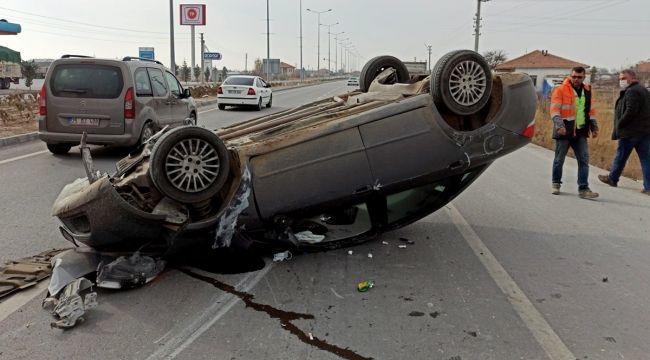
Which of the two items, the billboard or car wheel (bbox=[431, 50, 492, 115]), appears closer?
car wheel (bbox=[431, 50, 492, 115])

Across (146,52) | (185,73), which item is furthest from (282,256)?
(185,73)

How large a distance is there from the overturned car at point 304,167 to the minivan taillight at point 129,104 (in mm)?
5212

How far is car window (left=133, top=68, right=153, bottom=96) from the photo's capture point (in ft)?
32.5

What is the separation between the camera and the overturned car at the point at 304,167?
4082 mm

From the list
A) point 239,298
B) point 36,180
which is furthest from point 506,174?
point 36,180

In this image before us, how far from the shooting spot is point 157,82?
1087 centimetres

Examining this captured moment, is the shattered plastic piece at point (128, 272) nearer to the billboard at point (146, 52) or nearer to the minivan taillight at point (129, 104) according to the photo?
the minivan taillight at point (129, 104)

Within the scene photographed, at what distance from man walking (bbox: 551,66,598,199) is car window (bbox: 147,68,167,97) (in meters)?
7.27

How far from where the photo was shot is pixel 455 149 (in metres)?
4.55

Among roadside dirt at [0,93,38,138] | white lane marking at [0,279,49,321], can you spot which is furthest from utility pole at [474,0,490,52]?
white lane marking at [0,279,49,321]

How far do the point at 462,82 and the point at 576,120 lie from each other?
3965mm

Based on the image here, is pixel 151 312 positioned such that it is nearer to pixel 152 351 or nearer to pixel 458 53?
pixel 152 351

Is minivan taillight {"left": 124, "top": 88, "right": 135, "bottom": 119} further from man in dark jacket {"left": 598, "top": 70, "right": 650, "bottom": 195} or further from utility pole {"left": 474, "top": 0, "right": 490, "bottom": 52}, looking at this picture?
utility pole {"left": 474, "top": 0, "right": 490, "bottom": 52}

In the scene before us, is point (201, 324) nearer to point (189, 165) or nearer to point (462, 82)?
point (189, 165)
